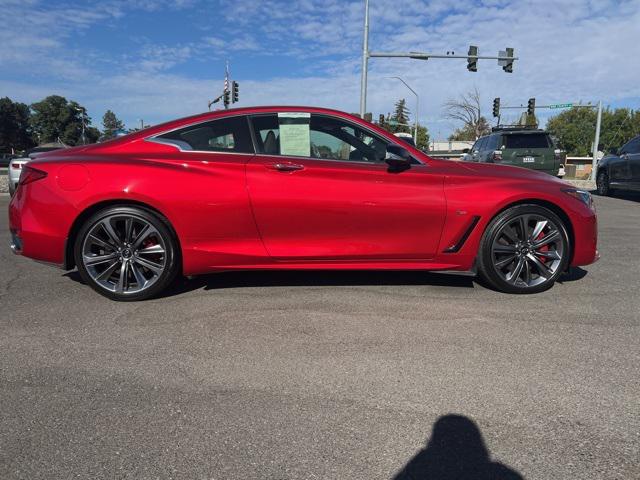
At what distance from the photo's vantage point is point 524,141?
1357 cm

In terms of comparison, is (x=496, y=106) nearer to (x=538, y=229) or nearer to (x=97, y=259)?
(x=538, y=229)

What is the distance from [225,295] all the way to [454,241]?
6.49ft

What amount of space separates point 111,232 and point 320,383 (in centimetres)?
227

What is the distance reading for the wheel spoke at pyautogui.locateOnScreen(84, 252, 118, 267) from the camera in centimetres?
402

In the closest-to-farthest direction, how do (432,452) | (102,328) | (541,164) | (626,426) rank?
(432,452) → (626,426) → (102,328) → (541,164)

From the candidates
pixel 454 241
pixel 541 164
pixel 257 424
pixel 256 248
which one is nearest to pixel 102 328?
pixel 256 248

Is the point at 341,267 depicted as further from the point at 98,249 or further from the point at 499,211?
the point at 98,249

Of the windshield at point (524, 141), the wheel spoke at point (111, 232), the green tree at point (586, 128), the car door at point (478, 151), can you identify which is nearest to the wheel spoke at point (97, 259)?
the wheel spoke at point (111, 232)

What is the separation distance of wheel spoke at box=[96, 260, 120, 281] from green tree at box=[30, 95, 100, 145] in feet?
296

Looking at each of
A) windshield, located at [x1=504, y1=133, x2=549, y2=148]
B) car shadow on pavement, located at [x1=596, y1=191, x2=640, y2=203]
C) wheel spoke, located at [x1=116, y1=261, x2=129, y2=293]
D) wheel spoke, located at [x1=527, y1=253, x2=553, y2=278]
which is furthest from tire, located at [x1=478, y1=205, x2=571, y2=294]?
car shadow on pavement, located at [x1=596, y1=191, x2=640, y2=203]

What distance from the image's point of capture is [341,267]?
415cm

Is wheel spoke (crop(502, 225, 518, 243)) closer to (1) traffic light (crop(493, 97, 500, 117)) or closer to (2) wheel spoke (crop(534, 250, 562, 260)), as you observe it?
(2) wheel spoke (crop(534, 250, 562, 260))

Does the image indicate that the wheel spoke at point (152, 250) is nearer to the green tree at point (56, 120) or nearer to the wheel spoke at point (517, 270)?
the wheel spoke at point (517, 270)

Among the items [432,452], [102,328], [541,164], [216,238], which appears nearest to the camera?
[432,452]
